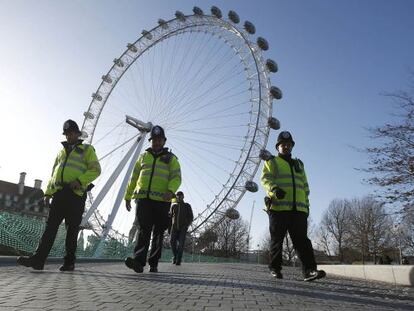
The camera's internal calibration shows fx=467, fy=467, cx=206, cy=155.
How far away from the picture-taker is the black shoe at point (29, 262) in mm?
5855

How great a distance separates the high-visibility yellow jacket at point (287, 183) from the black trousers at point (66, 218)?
103 inches

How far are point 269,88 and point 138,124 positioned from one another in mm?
7702

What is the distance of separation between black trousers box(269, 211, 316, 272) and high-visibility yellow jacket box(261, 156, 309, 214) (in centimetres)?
10

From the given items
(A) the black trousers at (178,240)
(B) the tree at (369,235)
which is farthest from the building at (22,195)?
(A) the black trousers at (178,240)

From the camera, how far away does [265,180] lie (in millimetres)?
6629

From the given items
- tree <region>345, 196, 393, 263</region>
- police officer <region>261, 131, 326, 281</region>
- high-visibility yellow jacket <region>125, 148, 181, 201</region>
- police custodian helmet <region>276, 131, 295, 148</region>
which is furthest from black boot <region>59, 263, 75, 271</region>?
tree <region>345, 196, 393, 263</region>

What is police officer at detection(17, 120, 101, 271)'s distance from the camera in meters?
6.22

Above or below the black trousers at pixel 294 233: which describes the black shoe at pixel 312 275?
below

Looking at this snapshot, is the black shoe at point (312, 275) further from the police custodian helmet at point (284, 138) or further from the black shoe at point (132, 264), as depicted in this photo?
the black shoe at point (132, 264)

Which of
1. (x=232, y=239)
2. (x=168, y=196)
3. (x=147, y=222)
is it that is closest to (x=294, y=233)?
(x=168, y=196)

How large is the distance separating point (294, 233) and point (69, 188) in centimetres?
313

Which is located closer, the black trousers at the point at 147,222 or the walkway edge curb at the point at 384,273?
the black trousers at the point at 147,222

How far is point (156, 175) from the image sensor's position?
21.3 ft

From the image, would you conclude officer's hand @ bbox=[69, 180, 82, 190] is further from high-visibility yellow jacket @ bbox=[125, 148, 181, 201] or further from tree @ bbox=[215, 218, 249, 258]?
tree @ bbox=[215, 218, 249, 258]
